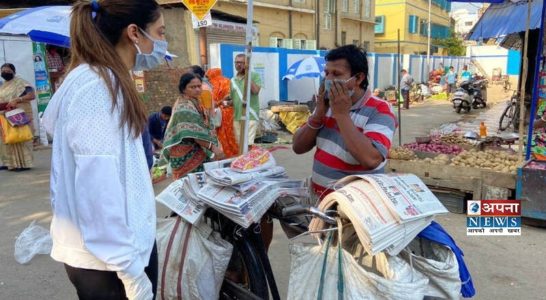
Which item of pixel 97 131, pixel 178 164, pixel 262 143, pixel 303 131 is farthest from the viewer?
pixel 262 143

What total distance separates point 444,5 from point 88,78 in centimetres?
4927

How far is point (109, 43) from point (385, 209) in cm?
116

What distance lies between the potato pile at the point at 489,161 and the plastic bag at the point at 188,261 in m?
3.60

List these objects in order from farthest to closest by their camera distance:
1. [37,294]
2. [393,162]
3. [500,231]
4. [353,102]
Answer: [393,162], [500,231], [37,294], [353,102]

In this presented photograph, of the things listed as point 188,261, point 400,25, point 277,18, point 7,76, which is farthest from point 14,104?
point 400,25

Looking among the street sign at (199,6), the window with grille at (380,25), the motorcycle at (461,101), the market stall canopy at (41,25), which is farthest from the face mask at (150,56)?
the window with grille at (380,25)

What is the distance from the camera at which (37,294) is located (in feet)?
10.8

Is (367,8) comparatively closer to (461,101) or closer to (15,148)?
(461,101)

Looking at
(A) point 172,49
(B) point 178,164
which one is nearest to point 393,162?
(B) point 178,164

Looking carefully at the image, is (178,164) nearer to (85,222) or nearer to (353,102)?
(353,102)

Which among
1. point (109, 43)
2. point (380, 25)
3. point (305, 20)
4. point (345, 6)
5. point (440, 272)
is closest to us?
point (109, 43)

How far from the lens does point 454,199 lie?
4.99 m

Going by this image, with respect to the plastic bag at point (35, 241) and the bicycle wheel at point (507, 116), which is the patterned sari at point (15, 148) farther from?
the bicycle wheel at point (507, 116)

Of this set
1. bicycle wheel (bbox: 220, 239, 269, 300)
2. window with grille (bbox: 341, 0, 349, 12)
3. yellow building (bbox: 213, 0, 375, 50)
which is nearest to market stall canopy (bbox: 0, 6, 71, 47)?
bicycle wheel (bbox: 220, 239, 269, 300)
